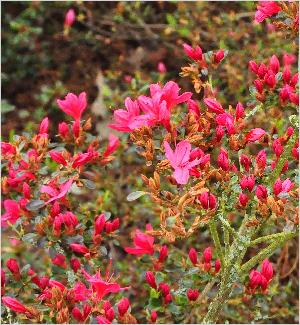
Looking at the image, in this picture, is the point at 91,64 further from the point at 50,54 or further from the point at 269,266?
the point at 269,266

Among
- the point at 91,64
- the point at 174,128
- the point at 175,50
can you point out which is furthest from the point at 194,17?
the point at 174,128

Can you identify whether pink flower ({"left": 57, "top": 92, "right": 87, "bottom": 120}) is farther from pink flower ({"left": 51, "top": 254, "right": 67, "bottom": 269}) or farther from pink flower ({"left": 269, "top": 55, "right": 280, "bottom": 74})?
pink flower ({"left": 269, "top": 55, "right": 280, "bottom": 74})

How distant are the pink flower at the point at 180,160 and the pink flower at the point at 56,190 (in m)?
0.46

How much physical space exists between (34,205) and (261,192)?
763mm

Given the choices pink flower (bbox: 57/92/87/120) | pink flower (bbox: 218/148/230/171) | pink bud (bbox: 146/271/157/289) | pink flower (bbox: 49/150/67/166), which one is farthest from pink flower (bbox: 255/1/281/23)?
pink bud (bbox: 146/271/157/289)

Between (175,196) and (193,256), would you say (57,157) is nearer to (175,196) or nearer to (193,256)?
(175,196)

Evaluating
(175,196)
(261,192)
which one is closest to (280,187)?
(261,192)

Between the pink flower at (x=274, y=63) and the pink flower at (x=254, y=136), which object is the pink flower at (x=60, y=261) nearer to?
the pink flower at (x=254, y=136)

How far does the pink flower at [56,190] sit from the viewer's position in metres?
2.10

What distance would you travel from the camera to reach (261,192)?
6.07 feet

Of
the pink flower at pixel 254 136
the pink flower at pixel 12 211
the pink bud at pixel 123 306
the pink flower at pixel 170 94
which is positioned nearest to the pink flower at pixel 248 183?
the pink flower at pixel 254 136

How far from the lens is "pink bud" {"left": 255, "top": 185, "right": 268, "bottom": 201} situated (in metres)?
1.85

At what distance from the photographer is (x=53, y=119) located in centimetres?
441

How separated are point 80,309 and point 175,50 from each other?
8.36 ft
